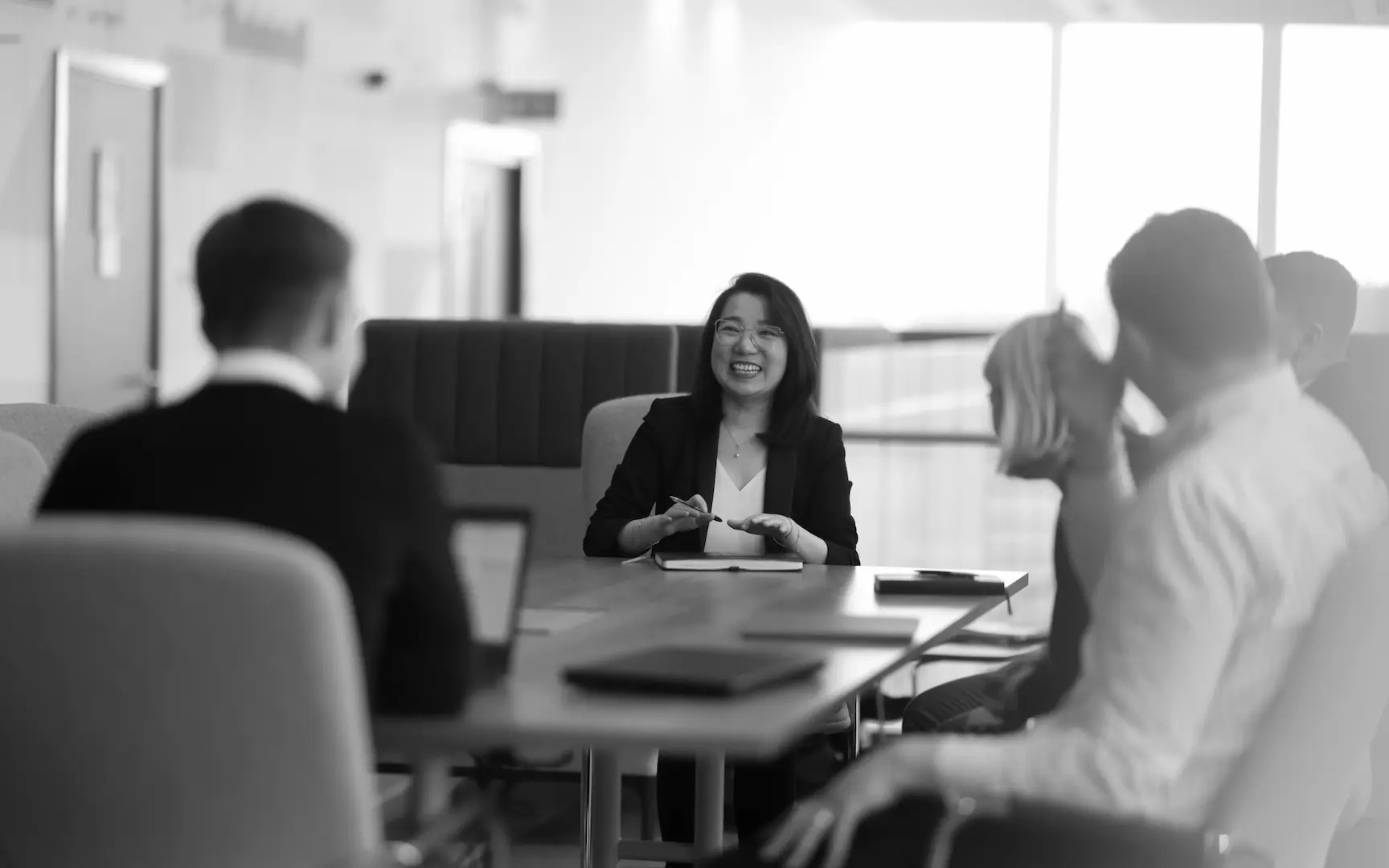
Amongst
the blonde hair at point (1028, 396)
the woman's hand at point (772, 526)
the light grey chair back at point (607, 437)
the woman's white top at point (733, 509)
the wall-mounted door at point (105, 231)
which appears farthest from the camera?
the wall-mounted door at point (105, 231)

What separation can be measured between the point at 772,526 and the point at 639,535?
344 mm

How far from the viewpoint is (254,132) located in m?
6.78

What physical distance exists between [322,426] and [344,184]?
20.7 feet

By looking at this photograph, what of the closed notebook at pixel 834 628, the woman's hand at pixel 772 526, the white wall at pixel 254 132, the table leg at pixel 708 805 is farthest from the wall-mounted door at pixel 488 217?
the closed notebook at pixel 834 628

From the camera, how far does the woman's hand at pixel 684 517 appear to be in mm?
2973

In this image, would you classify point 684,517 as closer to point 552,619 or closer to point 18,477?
point 552,619

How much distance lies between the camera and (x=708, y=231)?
32.3ft

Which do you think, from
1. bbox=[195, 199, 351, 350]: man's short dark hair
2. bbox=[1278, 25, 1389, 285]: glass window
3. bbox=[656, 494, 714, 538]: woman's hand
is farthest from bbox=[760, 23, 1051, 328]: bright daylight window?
bbox=[195, 199, 351, 350]: man's short dark hair

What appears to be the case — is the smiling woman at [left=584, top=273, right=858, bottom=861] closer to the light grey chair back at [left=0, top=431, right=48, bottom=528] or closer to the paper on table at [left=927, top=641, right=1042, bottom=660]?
the paper on table at [left=927, top=641, right=1042, bottom=660]

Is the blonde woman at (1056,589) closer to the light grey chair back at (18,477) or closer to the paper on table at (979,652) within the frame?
the paper on table at (979,652)

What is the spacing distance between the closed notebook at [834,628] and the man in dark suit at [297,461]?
2.16 ft

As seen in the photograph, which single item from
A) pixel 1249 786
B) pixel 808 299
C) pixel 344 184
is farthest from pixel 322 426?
pixel 808 299

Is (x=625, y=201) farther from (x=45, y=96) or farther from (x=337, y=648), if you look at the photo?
(x=337, y=648)

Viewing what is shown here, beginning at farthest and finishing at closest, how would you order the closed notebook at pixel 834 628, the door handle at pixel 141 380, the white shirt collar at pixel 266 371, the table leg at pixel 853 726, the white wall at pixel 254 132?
the door handle at pixel 141 380 → the white wall at pixel 254 132 → the table leg at pixel 853 726 → the closed notebook at pixel 834 628 → the white shirt collar at pixel 266 371
